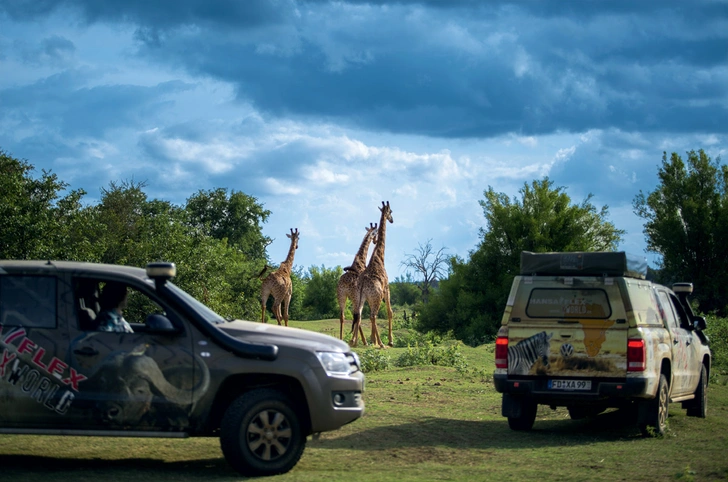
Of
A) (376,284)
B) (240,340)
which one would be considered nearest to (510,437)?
(240,340)

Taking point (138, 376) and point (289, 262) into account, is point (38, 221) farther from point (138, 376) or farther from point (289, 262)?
point (138, 376)

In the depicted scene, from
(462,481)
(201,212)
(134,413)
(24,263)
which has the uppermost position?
(201,212)

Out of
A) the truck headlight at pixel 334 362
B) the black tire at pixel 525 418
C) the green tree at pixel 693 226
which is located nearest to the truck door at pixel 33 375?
the truck headlight at pixel 334 362

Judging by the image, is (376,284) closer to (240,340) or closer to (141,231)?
(141,231)

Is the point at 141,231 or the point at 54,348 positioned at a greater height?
the point at 141,231

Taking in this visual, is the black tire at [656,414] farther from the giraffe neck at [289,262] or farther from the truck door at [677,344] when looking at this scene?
the giraffe neck at [289,262]

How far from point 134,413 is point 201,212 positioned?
5444cm

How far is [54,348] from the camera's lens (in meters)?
8.32

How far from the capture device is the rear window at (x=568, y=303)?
11508 mm

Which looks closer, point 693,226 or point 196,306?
point 196,306

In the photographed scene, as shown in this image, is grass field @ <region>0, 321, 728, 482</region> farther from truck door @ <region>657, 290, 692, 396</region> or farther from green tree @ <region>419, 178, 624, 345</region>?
green tree @ <region>419, 178, 624, 345</region>

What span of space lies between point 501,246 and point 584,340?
26.9 metres

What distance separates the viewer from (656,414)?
11.7 m

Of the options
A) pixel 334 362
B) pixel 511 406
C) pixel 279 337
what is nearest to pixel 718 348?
pixel 511 406
